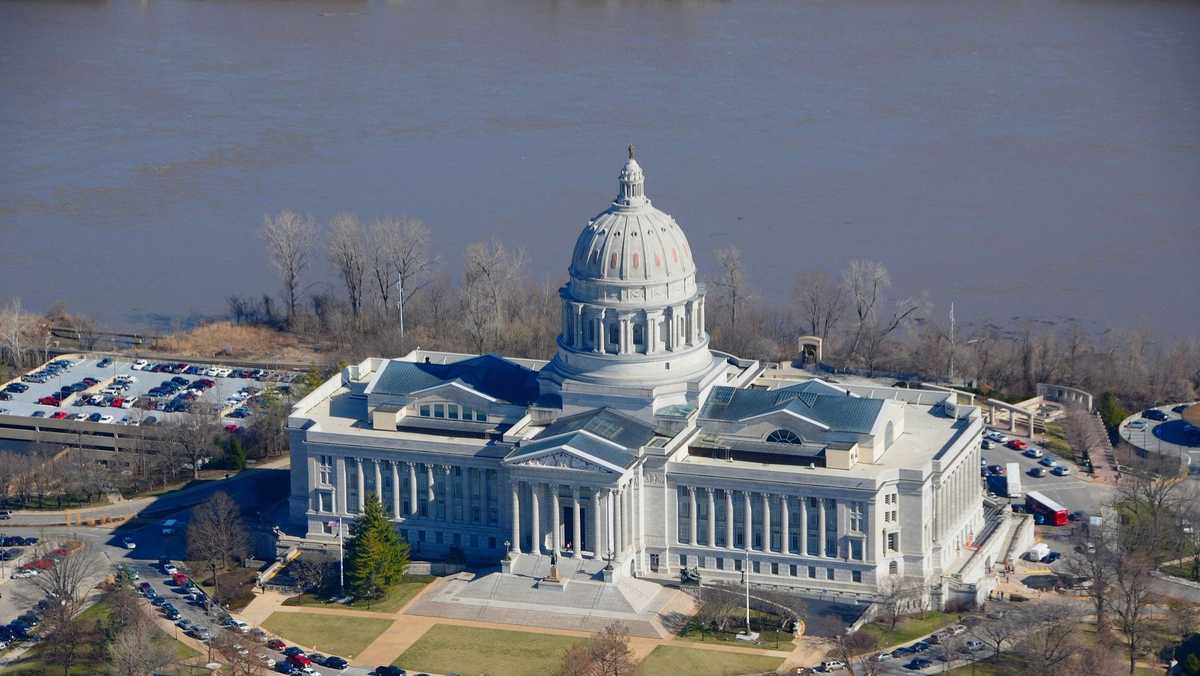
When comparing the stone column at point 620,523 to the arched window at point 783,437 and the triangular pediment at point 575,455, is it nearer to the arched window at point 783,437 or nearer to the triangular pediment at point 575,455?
the triangular pediment at point 575,455

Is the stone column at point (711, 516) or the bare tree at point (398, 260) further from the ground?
the bare tree at point (398, 260)

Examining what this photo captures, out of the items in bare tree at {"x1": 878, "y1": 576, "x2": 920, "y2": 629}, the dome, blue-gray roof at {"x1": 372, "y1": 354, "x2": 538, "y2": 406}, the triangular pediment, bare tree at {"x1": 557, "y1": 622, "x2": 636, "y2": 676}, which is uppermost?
the dome

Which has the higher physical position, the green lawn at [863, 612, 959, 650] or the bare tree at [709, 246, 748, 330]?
the bare tree at [709, 246, 748, 330]

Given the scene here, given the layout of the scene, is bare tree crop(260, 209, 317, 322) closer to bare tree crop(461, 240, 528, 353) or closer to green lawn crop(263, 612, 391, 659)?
bare tree crop(461, 240, 528, 353)

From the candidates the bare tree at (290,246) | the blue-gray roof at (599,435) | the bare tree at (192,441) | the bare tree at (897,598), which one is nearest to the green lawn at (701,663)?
the bare tree at (897,598)

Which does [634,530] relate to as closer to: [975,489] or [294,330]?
[975,489]

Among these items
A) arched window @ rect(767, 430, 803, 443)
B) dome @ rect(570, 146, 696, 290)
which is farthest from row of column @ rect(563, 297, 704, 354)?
arched window @ rect(767, 430, 803, 443)

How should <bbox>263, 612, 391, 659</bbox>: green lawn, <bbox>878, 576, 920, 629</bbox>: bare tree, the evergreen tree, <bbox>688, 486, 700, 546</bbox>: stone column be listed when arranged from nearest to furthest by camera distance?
<bbox>263, 612, 391, 659</bbox>: green lawn, <bbox>878, 576, 920, 629</bbox>: bare tree, the evergreen tree, <bbox>688, 486, 700, 546</bbox>: stone column
